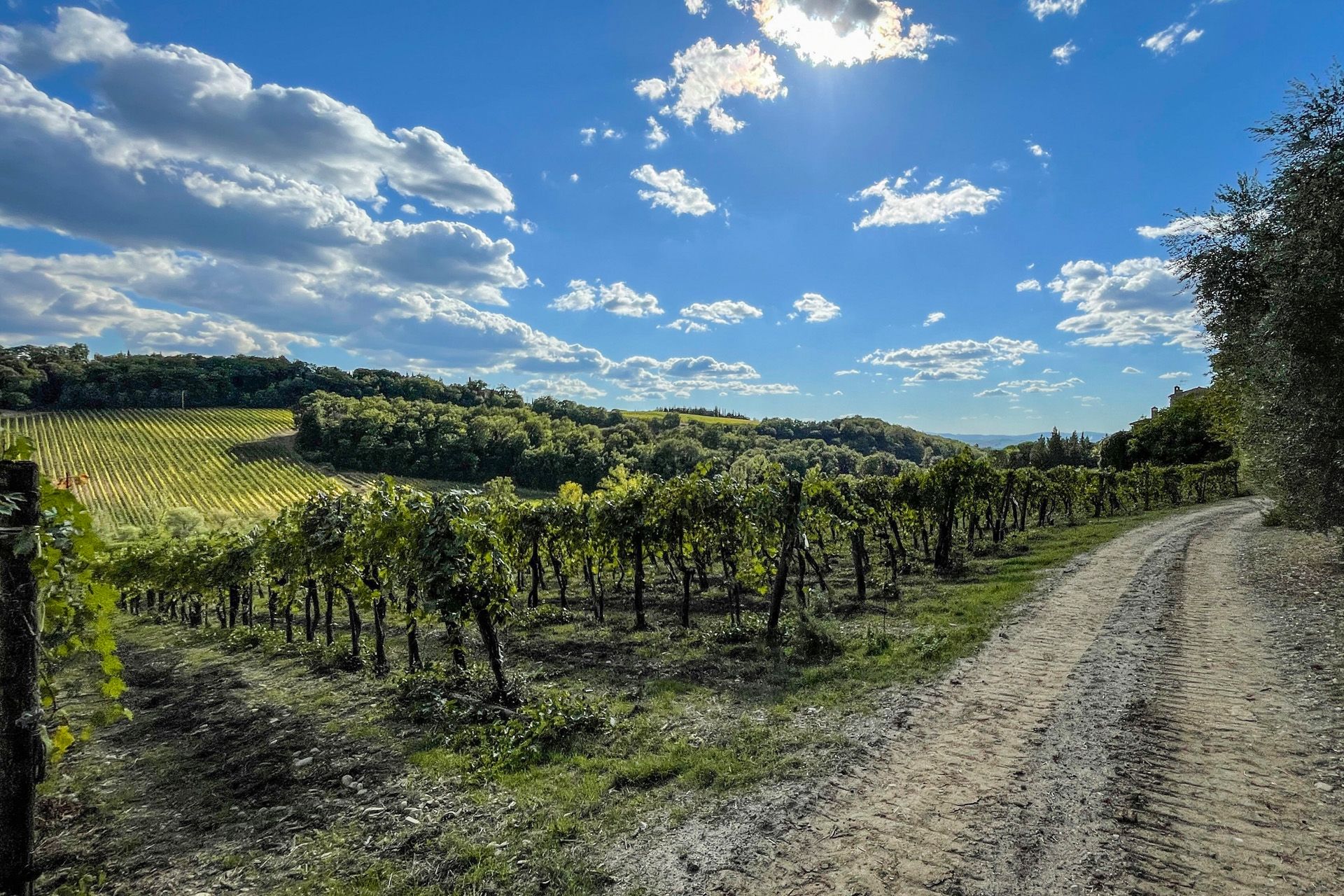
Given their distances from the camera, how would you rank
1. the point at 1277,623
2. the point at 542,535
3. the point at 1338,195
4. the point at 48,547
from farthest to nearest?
1. the point at 542,535
2. the point at 1277,623
3. the point at 1338,195
4. the point at 48,547

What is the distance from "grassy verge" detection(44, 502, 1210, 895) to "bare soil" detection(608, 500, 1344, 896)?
2.33 feet

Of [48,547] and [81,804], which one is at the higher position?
[48,547]

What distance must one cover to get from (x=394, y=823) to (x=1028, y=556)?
27.0 m

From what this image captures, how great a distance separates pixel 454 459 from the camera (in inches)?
4131

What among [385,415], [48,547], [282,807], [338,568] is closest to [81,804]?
[282,807]

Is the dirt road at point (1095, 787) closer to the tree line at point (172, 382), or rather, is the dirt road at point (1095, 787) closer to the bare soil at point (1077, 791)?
the bare soil at point (1077, 791)

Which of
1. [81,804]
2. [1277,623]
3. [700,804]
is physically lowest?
[81,804]

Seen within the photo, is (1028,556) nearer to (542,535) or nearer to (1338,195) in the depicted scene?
(1338,195)

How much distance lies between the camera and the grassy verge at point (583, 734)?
613 centimetres

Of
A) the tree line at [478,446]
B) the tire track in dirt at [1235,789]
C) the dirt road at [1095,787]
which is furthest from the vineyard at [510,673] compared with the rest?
the tree line at [478,446]

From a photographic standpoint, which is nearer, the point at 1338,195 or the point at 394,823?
the point at 394,823

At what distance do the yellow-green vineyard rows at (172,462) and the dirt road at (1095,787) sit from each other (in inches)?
2985

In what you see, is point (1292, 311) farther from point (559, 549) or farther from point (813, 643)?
point (559, 549)

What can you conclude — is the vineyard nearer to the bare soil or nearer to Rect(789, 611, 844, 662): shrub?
Rect(789, 611, 844, 662): shrub
